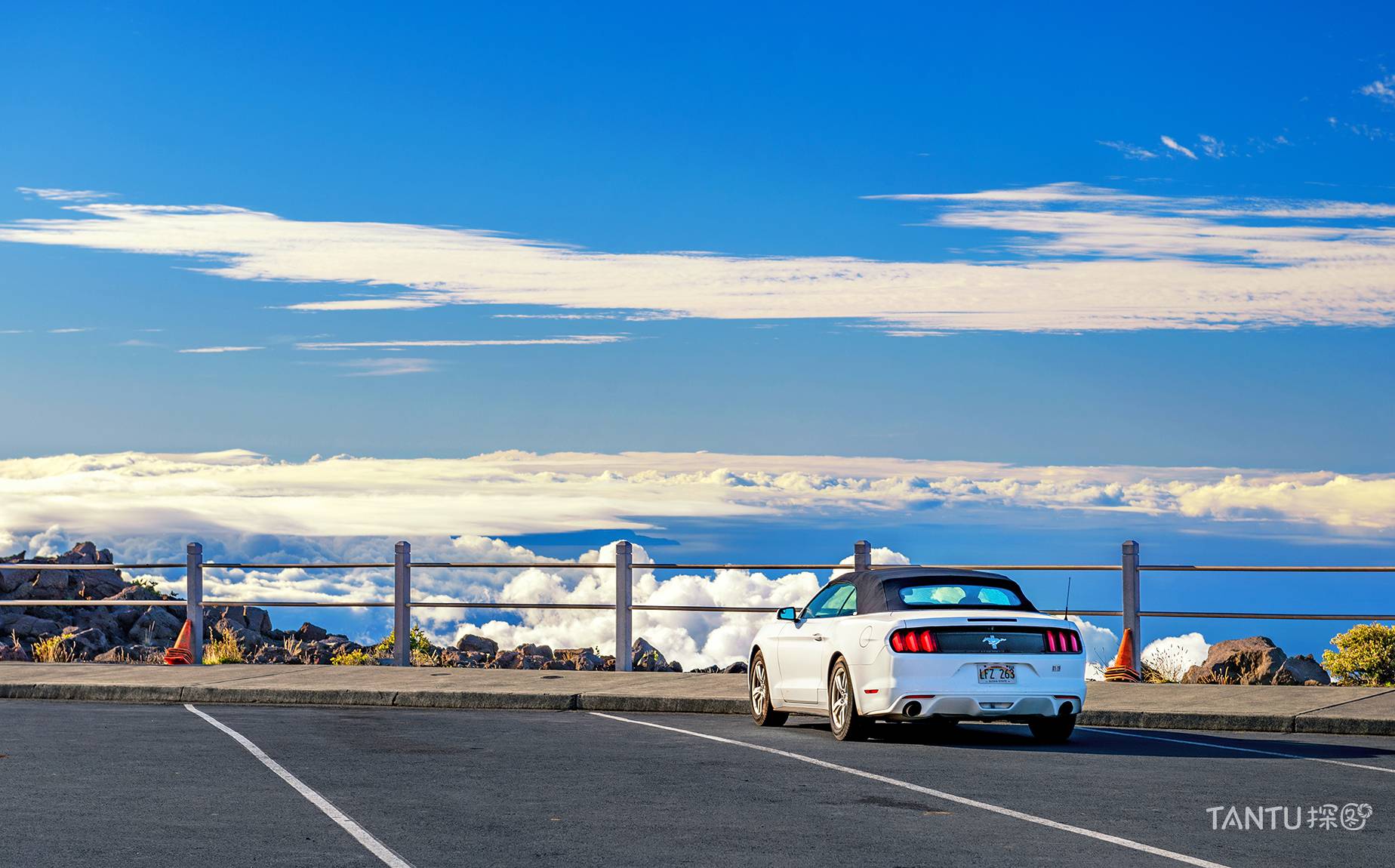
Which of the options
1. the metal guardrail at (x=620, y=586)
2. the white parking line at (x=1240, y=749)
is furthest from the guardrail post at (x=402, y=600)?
the white parking line at (x=1240, y=749)

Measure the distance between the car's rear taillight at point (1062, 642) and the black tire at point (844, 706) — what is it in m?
1.71

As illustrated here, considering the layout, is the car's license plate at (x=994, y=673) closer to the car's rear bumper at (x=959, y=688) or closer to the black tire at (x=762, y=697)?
the car's rear bumper at (x=959, y=688)

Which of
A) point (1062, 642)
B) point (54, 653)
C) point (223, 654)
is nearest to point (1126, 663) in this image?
point (1062, 642)

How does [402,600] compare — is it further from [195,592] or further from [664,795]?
[664,795]

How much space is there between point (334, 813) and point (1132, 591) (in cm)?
1260

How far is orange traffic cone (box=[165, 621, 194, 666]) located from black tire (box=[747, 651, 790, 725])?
11.2m

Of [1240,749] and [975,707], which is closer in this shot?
[975,707]

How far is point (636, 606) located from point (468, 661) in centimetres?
870

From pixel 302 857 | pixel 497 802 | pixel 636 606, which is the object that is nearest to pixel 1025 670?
pixel 497 802

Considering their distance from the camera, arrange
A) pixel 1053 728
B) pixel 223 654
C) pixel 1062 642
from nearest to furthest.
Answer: pixel 1062 642 < pixel 1053 728 < pixel 223 654

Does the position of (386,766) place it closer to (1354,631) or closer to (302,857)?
(302,857)

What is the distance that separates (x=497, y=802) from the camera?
10.6 m

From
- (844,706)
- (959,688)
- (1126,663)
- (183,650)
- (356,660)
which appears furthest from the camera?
(356,660)

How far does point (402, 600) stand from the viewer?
923 inches
